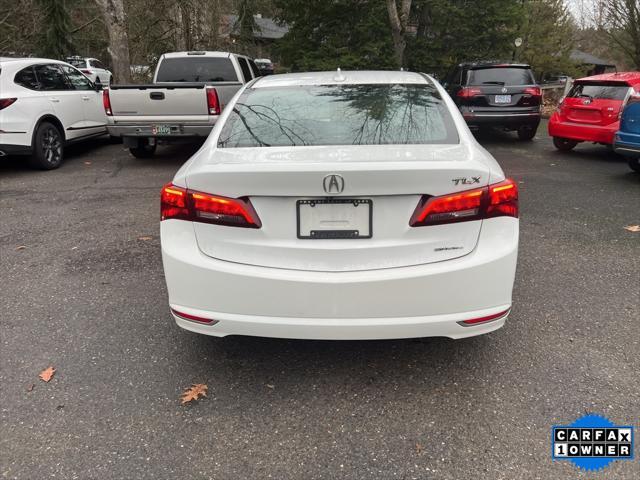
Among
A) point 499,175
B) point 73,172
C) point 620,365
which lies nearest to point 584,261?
point 620,365

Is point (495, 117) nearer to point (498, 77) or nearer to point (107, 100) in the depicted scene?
point (498, 77)

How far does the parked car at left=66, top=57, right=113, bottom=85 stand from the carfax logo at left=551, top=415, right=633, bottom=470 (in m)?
24.4

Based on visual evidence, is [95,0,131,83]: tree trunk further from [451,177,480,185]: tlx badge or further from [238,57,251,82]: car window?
[451,177,480,185]: tlx badge

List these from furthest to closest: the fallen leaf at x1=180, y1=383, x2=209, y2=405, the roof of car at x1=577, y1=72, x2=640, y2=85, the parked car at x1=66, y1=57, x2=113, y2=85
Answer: the parked car at x1=66, y1=57, x2=113, y2=85, the roof of car at x1=577, y1=72, x2=640, y2=85, the fallen leaf at x1=180, y1=383, x2=209, y2=405

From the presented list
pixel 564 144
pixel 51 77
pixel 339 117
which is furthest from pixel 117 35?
pixel 339 117

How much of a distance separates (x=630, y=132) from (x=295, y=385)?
6650 mm

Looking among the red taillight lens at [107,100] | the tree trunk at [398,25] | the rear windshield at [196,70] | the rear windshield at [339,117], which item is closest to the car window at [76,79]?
the rear windshield at [196,70]

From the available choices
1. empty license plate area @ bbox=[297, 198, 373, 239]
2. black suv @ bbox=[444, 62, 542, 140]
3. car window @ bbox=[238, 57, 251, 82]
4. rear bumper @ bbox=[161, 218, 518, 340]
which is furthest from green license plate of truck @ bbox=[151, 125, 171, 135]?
empty license plate area @ bbox=[297, 198, 373, 239]

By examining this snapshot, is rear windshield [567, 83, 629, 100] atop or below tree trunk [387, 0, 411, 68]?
below

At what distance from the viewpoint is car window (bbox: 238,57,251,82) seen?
34.8ft

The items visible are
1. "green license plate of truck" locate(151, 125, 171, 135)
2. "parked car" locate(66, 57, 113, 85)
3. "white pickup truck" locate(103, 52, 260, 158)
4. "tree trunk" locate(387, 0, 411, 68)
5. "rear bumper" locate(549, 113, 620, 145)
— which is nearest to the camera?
"white pickup truck" locate(103, 52, 260, 158)

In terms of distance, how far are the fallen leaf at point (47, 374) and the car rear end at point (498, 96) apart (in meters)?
9.67

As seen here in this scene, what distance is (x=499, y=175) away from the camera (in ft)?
8.68

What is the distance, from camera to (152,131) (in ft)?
28.3
